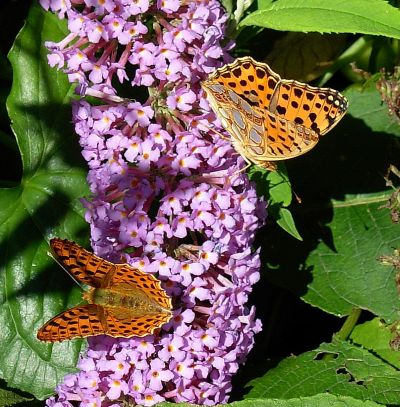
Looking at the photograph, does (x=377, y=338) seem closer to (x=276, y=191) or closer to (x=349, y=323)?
(x=349, y=323)

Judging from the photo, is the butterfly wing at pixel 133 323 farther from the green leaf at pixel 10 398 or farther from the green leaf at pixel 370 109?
the green leaf at pixel 370 109

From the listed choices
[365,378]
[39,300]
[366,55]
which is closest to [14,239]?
[39,300]

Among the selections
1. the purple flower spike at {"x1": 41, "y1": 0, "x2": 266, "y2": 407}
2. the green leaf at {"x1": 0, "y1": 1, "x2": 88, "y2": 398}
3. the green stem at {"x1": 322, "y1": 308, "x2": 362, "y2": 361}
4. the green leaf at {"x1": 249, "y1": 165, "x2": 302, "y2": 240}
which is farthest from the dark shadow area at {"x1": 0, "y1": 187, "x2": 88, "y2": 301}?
the green stem at {"x1": 322, "y1": 308, "x2": 362, "y2": 361}

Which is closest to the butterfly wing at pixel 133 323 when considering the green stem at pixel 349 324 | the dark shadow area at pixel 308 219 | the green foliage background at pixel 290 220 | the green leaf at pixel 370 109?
the green foliage background at pixel 290 220

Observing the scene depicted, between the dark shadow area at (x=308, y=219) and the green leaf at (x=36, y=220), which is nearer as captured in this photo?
the green leaf at (x=36, y=220)

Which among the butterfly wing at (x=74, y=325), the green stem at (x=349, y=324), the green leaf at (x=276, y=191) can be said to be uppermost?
the green leaf at (x=276, y=191)

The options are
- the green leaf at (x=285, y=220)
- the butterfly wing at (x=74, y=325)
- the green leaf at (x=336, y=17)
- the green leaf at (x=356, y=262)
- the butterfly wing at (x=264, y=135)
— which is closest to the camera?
the butterfly wing at (x=74, y=325)

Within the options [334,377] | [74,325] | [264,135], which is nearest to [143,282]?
[74,325]
